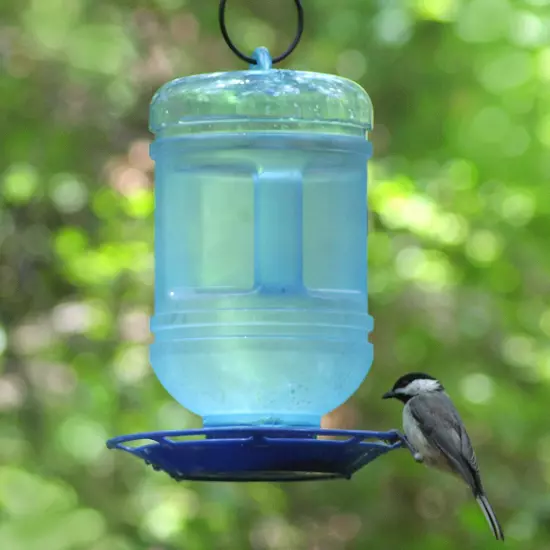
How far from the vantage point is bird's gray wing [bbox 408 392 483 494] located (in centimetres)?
556

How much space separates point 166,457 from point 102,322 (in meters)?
5.23

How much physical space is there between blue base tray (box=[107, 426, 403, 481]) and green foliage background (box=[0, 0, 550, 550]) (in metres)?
4.46

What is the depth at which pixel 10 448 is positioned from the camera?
893cm

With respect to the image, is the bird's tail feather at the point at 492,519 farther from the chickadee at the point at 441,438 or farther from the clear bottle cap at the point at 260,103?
the clear bottle cap at the point at 260,103

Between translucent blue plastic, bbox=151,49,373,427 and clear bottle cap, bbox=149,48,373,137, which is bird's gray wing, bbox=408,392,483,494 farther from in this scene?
clear bottle cap, bbox=149,48,373,137

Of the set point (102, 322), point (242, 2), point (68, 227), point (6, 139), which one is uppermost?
point (242, 2)

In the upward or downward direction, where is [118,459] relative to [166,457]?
downward

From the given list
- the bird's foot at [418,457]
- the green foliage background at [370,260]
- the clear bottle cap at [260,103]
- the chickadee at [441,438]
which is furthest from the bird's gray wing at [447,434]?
the green foliage background at [370,260]

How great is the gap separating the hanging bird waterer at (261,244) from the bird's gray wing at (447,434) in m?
1.19

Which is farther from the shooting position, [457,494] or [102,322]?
[457,494]

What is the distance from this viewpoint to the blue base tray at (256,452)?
12.1 ft

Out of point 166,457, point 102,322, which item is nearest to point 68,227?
point 102,322

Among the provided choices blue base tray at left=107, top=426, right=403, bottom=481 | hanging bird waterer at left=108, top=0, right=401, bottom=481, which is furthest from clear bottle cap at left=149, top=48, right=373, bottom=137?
blue base tray at left=107, top=426, right=403, bottom=481

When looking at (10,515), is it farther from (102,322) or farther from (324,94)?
(324,94)
